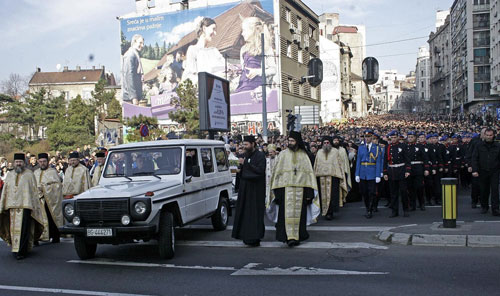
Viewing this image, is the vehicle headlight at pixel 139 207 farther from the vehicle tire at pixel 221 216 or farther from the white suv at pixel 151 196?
the vehicle tire at pixel 221 216

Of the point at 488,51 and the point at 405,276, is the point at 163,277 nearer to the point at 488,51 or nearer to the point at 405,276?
the point at 405,276

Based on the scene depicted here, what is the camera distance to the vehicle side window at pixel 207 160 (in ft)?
33.6

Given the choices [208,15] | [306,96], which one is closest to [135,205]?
[208,15]

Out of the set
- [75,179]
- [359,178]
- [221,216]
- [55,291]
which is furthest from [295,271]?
[75,179]

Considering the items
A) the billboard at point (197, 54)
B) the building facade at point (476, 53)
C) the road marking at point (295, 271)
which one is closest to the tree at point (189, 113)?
the billboard at point (197, 54)

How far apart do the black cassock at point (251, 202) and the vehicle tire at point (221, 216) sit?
183cm

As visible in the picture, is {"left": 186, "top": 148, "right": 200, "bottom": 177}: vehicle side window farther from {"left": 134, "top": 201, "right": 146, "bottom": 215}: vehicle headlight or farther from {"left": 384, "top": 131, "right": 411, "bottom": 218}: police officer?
{"left": 384, "top": 131, "right": 411, "bottom": 218}: police officer

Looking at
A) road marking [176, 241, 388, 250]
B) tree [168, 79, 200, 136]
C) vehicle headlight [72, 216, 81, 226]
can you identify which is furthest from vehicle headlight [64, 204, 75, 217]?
tree [168, 79, 200, 136]

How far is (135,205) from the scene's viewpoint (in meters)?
7.72

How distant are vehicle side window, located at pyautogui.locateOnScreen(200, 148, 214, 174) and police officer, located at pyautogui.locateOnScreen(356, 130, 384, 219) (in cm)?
375

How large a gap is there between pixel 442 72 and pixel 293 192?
347 feet

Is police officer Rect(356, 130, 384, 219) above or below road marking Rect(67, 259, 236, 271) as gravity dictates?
above

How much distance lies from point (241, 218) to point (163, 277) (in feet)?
7.37

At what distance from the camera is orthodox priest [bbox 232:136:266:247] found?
29.2 feet
